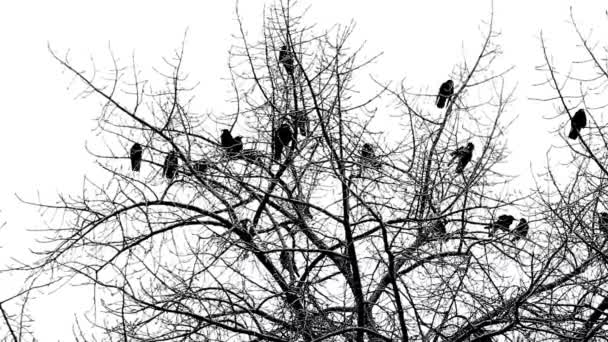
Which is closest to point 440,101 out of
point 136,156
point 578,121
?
point 578,121

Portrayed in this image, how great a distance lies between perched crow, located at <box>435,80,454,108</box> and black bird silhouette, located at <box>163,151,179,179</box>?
2.65 metres

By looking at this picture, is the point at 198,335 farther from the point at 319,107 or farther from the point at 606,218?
the point at 606,218

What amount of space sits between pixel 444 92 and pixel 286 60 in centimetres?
220

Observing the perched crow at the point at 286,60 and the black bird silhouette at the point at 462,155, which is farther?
the black bird silhouette at the point at 462,155

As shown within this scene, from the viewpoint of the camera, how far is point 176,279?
827cm

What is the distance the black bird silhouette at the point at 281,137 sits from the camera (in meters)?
8.75

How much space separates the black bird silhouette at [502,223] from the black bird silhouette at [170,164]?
2770 millimetres

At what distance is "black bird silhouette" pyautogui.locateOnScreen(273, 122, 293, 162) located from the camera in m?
8.75

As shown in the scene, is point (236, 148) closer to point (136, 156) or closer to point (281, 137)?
point (281, 137)

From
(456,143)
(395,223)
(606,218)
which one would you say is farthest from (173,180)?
(606,218)

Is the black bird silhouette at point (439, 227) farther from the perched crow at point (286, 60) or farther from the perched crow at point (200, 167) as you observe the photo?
the perched crow at point (200, 167)

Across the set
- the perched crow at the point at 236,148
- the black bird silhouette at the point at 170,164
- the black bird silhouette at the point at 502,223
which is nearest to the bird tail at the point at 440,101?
the black bird silhouette at the point at 502,223

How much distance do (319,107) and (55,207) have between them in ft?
8.63

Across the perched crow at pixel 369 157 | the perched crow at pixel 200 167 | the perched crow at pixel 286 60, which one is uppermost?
the perched crow at pixel 286 60
